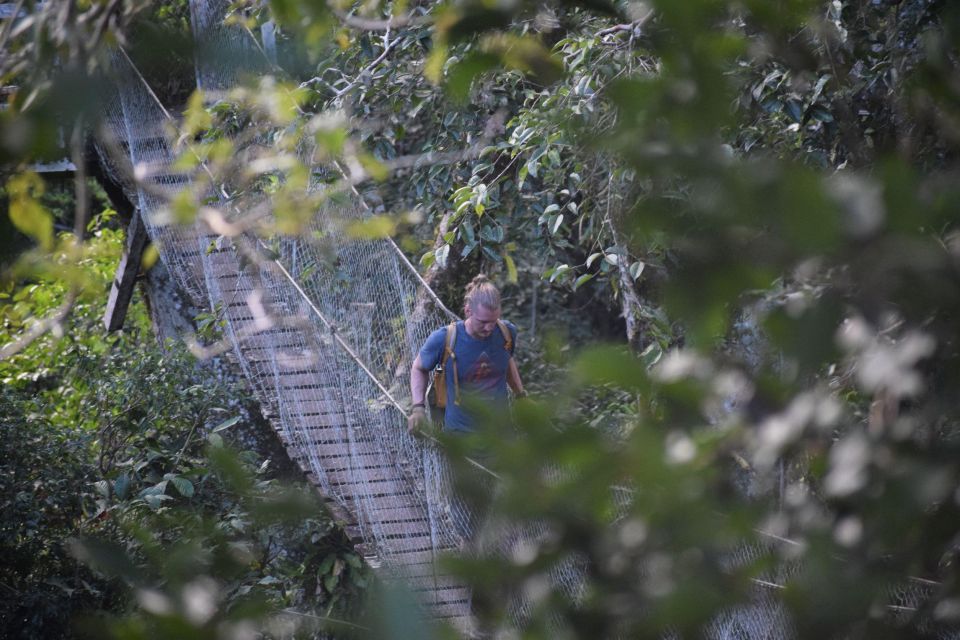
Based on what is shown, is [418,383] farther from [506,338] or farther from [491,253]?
[491,253]

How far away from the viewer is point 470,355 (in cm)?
380

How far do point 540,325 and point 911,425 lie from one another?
6198mm

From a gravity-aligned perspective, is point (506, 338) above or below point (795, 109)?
below

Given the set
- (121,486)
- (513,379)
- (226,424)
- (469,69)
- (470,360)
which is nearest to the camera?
(469,69)

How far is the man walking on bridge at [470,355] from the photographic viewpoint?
3705mm

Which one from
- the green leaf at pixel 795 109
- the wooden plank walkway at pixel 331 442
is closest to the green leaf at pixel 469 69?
the green leaf at pixel 795 109

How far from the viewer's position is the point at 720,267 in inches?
37.7

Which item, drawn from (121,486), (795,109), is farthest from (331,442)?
(795,109)

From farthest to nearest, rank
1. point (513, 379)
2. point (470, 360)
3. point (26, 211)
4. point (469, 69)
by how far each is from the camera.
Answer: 1. point (513, 379)
2. point (470, 360)
3. point (26, 211)
4. point (469, 69)

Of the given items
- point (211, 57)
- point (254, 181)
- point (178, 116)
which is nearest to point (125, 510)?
point (254, 181)

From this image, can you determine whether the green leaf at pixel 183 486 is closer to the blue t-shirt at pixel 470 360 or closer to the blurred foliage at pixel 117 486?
the blurred foliage at pixel 117 486

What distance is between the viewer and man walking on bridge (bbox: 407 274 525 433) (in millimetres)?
3705

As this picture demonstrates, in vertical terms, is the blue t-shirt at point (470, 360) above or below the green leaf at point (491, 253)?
below

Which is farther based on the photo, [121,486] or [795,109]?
[121,486]
